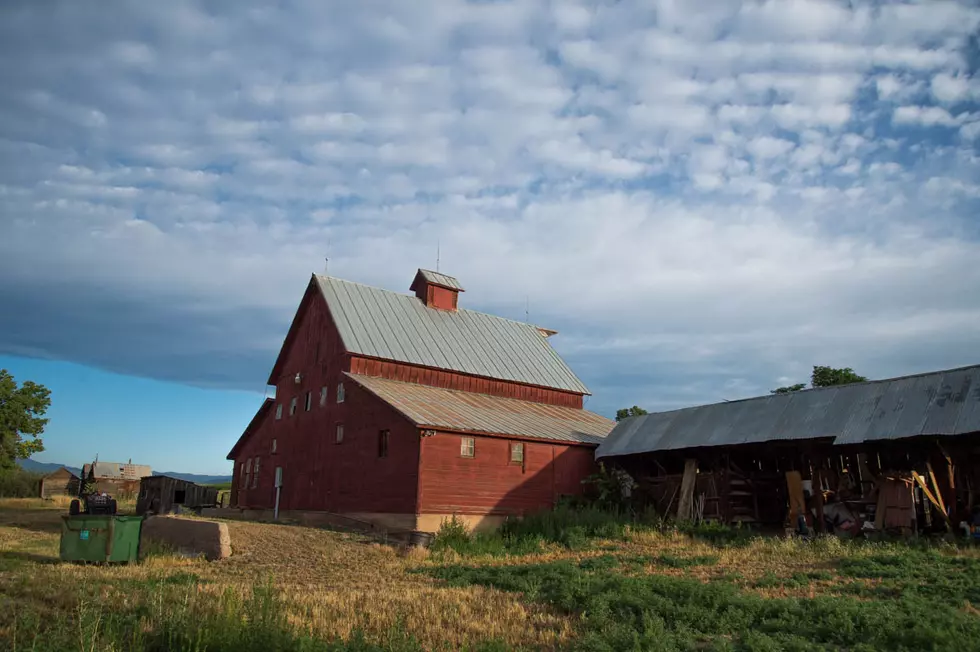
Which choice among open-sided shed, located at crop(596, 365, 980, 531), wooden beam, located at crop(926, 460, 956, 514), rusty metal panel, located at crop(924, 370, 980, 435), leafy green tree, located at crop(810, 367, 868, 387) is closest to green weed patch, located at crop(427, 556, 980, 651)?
rusty metal panel, located at crop(924, 370, 980, 435)

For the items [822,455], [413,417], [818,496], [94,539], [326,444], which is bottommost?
[94,539]

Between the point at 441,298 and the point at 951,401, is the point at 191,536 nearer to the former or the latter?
the point at 951,401

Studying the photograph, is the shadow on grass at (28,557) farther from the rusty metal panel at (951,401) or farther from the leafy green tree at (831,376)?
the leafy green tree at (831,376)

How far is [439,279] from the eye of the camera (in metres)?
41.2

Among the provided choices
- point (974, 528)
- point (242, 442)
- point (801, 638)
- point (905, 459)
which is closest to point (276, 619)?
point (801, 638)

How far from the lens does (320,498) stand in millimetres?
31375

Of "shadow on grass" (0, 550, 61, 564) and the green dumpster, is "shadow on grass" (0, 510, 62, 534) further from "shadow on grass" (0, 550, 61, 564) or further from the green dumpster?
the green dumpster

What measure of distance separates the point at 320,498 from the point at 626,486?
12.6m

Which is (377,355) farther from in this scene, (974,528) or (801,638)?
(801,638)

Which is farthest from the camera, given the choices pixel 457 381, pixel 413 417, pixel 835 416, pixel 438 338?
pixel 438 338

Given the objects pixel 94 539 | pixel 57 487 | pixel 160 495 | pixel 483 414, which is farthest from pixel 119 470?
pixel 94 539

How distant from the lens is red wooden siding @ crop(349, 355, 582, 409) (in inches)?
1304

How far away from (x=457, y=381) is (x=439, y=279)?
755cm

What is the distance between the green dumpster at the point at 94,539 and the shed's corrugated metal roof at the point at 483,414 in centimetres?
1036
